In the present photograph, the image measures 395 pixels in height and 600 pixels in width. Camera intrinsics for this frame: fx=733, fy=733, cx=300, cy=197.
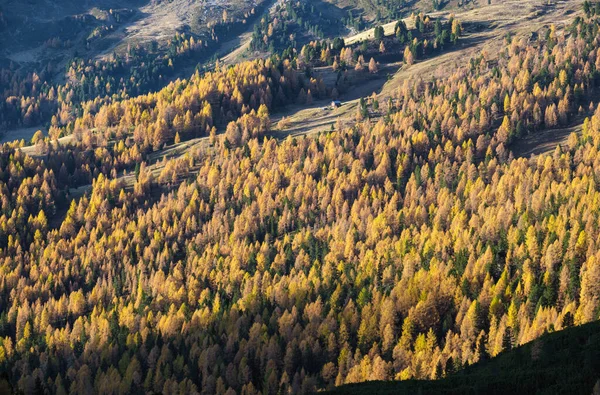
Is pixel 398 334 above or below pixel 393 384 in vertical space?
below

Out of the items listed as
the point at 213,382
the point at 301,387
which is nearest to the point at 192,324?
the point at 213,382

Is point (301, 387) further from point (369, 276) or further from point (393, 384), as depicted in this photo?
point (369, 276)

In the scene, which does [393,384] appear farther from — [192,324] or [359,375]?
[192,324]

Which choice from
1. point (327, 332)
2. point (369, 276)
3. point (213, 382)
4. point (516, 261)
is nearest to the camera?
point (213, 382)

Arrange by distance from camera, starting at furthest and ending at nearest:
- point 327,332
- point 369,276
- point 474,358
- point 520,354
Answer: point 369,276 → point 327,332 → point 474,358 → point 520,354

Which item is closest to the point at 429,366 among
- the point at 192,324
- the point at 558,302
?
the point at 558,302

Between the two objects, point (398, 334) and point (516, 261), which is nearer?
point (398, 334)
